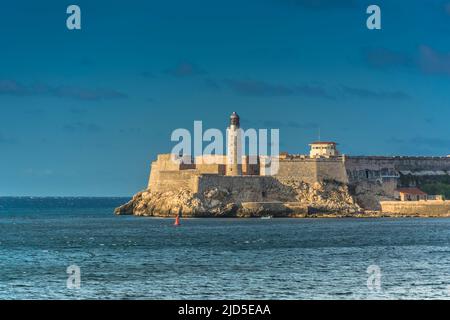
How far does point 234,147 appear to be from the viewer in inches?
2446

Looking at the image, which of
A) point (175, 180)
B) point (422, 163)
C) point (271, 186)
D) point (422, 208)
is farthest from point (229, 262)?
point (422, 163)

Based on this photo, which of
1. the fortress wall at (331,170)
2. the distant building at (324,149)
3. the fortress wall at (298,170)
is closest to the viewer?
the fortress wall at (298,170)

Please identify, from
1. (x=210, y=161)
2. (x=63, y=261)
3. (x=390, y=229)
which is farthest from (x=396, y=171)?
(x=63, y=261)

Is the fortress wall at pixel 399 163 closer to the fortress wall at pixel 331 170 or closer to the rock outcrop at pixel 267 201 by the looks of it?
the fortress wall at pixel 331 170

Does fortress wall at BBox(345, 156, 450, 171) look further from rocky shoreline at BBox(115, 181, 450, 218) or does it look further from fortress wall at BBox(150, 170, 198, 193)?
fortress wall at BBox(150, 170, 198, 193)

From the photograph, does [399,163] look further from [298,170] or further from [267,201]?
[267,201]

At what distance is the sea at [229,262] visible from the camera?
2467cm

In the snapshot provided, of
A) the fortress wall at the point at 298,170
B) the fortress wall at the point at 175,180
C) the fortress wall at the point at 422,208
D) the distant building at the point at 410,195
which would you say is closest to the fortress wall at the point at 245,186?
the fortress wall at the point at 298,170

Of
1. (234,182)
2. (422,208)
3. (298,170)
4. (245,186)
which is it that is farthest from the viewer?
(298,170)

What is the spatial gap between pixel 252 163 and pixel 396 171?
11.5 m

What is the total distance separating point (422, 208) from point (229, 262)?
1268 inches

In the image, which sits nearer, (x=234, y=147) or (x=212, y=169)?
(x=234, y=147)

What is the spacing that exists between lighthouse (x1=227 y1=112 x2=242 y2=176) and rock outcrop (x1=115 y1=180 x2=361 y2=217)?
2703 millimetres
